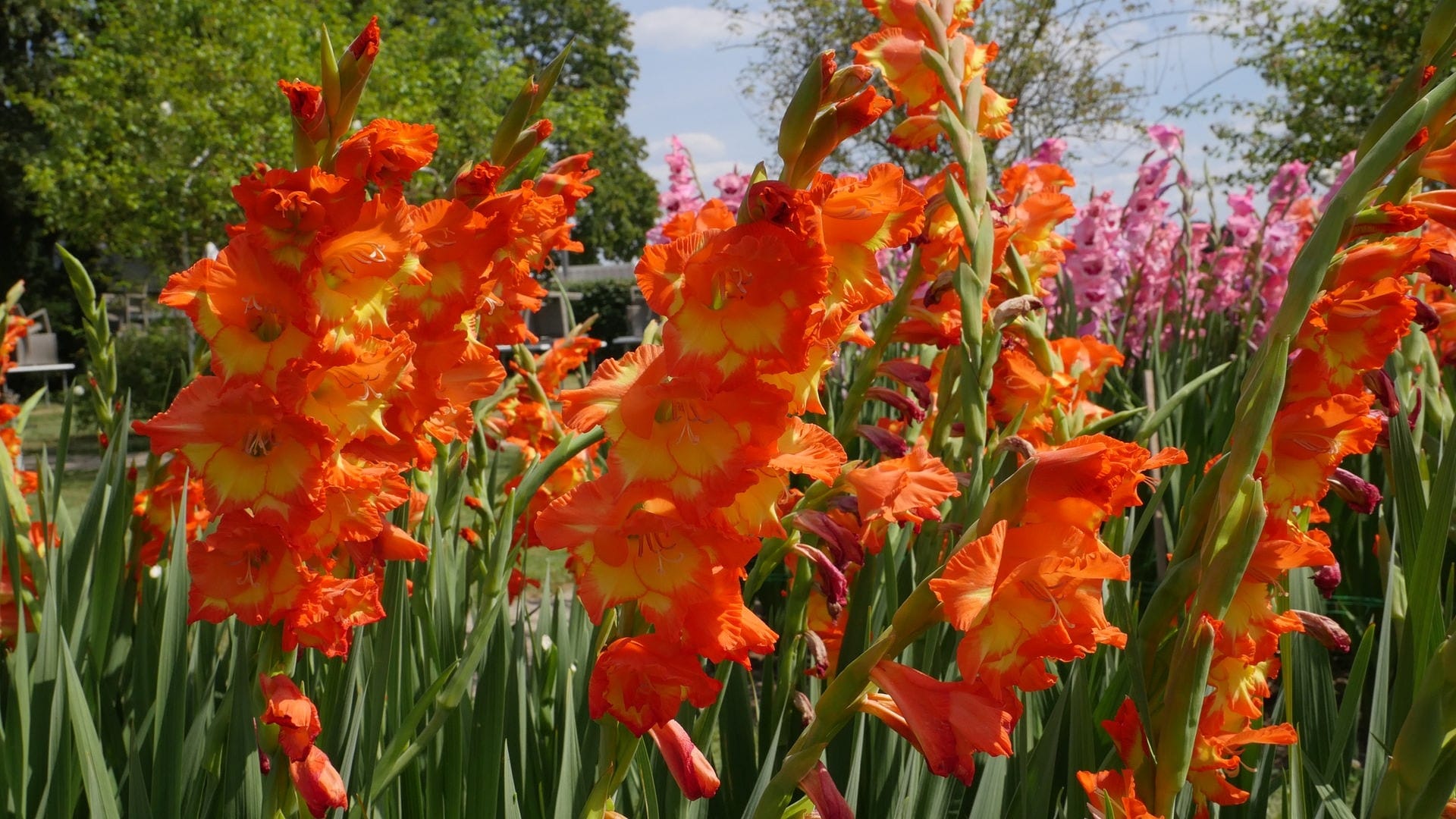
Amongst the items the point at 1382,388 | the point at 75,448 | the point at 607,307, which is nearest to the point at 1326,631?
the point at 1382,388

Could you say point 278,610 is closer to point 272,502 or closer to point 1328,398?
point 272,502

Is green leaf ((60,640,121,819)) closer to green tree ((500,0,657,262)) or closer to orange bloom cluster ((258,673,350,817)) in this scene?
orange bloom cluster ((258,673,350,817))

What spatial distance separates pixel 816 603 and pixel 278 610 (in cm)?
85

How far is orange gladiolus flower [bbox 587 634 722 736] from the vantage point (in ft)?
2.34

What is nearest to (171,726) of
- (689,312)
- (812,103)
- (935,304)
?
(689,312)

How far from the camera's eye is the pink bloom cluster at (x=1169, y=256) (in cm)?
464

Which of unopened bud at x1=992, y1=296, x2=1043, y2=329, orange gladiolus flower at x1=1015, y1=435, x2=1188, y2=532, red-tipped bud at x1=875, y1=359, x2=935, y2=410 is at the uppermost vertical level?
unopened bud at x1=992, y1=296, x2=1043, y2=329

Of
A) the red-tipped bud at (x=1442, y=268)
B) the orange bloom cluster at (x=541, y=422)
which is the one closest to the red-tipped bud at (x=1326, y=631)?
the red-tipped bud at (x=1442, y=268)

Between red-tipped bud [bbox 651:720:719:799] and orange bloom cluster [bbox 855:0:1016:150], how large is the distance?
3.05 ft

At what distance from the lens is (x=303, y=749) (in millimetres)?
864

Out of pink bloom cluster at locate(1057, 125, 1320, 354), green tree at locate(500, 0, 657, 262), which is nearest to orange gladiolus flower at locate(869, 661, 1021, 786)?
pink bloom cluster at locate(1057, 125, 1320, 354)

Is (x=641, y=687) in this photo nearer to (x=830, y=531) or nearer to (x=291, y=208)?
(x=830, y=531)

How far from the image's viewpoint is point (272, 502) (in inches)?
33.4

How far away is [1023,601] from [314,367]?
54 centimetres
